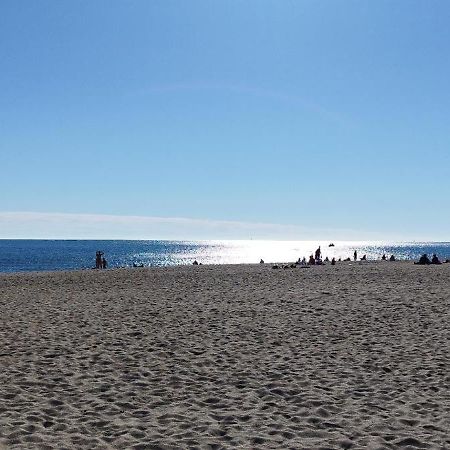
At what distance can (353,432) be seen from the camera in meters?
7.31

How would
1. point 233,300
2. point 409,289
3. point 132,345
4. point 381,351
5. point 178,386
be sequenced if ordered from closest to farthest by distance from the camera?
point 178,386, point 381,351, point 132,345, point 233,300, point 409,289

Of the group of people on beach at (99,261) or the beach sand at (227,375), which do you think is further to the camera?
the group of people on beach at (99,261)

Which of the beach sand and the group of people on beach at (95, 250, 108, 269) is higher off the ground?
the group of people on beach at (95, 250, 108, 269)

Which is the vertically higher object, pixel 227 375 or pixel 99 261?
pixel 99 261

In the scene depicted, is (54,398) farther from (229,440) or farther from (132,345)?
(132,345)

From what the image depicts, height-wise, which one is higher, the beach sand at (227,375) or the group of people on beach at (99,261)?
the group of people on beach at (99,261)

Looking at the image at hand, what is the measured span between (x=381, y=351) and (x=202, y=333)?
519 cm

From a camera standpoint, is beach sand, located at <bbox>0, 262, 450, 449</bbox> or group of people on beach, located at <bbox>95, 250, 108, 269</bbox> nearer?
beach sand, located at <bbox>0, 262, 450, 449</bbox>

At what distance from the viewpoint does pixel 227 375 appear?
1041 cm

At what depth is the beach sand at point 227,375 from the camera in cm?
729

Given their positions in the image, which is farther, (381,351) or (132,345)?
(132,345)

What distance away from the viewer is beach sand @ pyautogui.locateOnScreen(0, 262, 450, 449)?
7293 mm

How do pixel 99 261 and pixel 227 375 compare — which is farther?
pixel 99 261

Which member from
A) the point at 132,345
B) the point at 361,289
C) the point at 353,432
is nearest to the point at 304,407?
the point at 353,432
